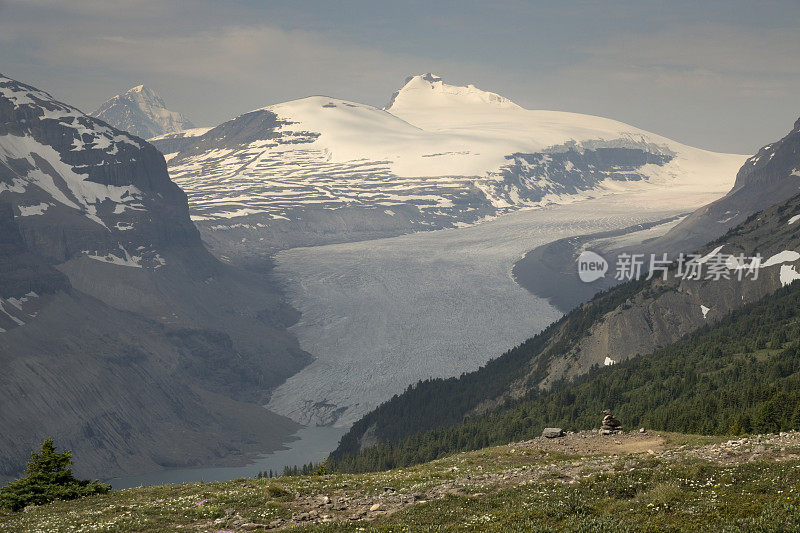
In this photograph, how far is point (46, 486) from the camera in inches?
2090

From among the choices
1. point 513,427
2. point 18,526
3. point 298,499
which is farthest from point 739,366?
point 18,526

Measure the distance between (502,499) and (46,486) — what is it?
31140 mm

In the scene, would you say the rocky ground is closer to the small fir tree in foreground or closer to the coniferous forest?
the small fir tree in foreground

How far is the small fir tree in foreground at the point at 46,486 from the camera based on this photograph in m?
51.9

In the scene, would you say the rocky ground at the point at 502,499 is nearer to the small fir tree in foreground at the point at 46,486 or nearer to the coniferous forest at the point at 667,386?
the small fir tree in foreground at the point at 46,486

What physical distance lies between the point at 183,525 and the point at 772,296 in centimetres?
17855

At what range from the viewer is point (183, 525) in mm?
42312

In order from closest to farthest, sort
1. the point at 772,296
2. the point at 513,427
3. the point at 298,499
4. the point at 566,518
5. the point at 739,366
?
the point at 566,518 → the point at 298,499 → the point at 739,366 → the point at 513,427 → the point at 772,296

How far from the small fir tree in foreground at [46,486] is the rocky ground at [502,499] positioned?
2.16 m

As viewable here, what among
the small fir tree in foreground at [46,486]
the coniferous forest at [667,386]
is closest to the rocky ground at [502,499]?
the small fir tree in foreground at [46,486]

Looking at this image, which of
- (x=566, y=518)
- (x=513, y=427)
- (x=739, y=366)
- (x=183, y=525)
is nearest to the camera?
(x=566, y=518)

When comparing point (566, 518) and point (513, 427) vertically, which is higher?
point (566, 518)

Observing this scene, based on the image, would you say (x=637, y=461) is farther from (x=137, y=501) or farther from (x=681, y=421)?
(x=681, y=421)

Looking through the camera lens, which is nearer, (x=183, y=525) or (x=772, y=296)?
(x=183, y=525)
